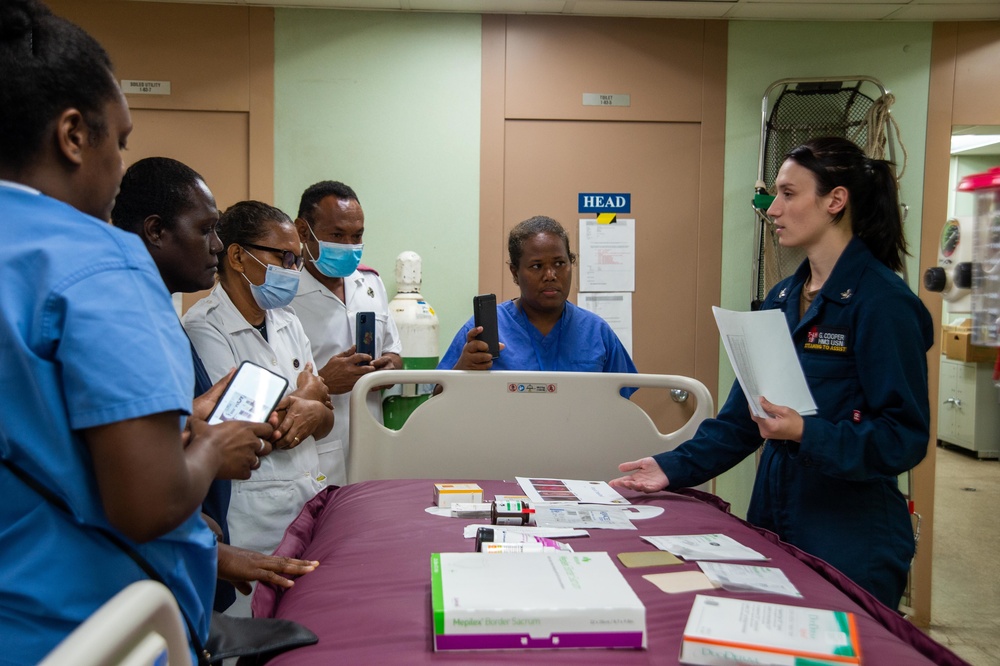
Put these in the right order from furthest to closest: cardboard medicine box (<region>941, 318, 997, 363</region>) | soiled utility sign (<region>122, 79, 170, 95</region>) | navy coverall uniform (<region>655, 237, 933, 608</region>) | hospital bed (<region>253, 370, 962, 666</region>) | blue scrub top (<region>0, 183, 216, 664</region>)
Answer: cardboard medicine box (<region>941, 318, 997, 363</region>)
soiled utility sign (<region>122, 79, 170, 95</region>)
navy coverall uniform (<region>655, 237, 933, 608</region>)
hospital bed (<region>253, 370, 962, 666</region>)
blue scrub top (<region>0, 183, 216, 664</region>)

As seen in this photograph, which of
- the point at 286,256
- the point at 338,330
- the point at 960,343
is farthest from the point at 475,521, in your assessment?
the point at 960,343

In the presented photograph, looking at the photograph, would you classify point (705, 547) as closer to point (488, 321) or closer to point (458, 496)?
point (458, 496)

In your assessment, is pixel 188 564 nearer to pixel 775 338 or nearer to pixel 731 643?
pixel 731 643

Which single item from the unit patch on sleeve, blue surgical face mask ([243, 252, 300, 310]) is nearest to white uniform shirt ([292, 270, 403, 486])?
blue surgical face mask ([243, 252, 300, 310])

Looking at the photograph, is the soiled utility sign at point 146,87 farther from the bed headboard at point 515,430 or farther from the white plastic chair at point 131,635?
the white plastic chair at point 131,635

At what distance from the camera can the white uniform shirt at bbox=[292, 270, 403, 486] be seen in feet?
8.71

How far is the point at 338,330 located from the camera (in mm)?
2895

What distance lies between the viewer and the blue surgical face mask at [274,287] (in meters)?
2.14

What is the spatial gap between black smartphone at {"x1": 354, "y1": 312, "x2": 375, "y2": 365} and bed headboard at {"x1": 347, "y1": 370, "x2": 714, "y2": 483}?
0.49 m

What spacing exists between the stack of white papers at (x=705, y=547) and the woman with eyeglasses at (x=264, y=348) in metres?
0.95

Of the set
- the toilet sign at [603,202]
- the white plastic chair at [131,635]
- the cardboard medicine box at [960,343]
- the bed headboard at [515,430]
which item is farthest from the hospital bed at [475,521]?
the cardboard medicine box at [960,343]

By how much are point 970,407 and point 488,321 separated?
6.46 m

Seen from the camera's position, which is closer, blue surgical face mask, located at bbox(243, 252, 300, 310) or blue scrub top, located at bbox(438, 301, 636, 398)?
blue surgical face mask, located at bbox(243, 252, 300, 310)

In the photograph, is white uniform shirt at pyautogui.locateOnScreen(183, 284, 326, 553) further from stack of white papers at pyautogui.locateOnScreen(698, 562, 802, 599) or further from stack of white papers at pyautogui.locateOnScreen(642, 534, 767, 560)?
stack of white papers at pyautogui.locateOnScreen(698, 562, 802, 599)
